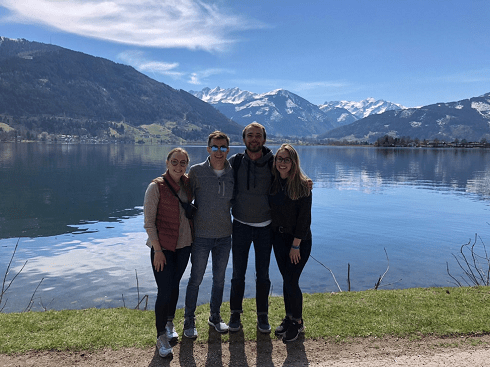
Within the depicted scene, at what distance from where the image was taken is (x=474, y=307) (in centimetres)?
861

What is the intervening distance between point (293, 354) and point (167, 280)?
2808 mm

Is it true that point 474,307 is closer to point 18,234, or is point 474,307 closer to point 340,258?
point 340,258

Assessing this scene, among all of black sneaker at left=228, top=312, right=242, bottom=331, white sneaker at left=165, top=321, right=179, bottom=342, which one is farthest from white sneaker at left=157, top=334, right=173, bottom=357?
black sneaker at left=228, top=312, right=242, bottom=331

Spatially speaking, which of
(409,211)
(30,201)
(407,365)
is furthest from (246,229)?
(30,201)

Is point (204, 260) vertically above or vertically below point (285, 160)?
below

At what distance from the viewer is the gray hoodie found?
667 centimetres

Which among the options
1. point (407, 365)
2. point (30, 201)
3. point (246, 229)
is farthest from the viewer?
point (30, 201)

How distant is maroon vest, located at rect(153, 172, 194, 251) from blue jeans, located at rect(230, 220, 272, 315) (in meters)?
1.20

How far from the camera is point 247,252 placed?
23.1ft

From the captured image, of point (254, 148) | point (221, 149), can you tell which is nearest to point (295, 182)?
point (254, 148)

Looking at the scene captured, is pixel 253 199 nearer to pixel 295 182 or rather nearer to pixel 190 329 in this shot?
pixel 295 182

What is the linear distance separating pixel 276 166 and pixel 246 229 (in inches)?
53.1

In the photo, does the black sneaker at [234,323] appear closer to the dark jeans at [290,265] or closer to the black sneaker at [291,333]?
the black sneaker at [291,333]

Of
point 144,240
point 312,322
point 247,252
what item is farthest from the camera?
point 144,240
